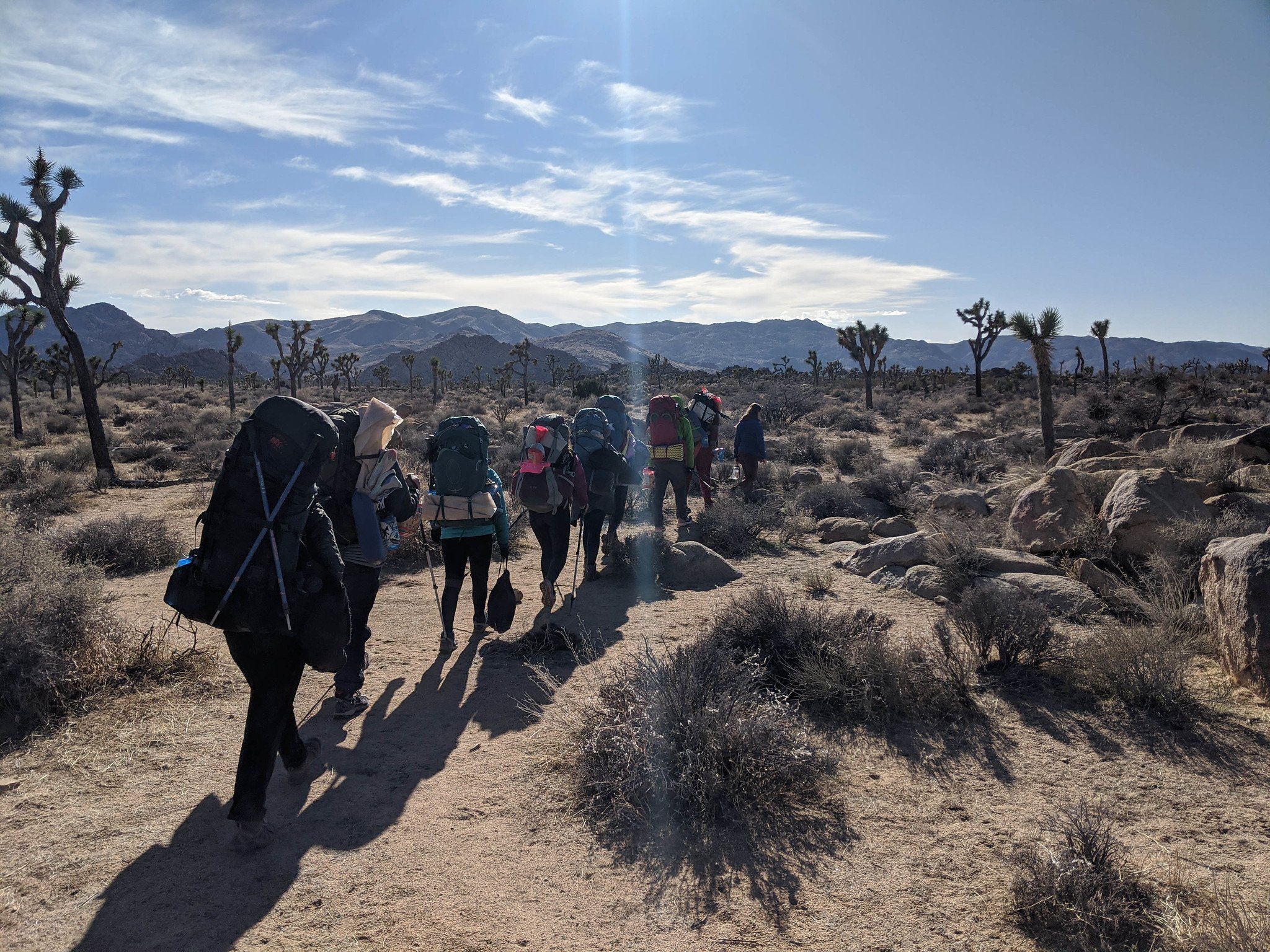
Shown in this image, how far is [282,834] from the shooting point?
3.32m

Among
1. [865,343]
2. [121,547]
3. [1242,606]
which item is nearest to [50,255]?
[121,547]

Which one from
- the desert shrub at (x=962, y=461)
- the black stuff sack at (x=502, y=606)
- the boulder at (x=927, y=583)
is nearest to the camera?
the black stuff sack at (x=502, y=606)

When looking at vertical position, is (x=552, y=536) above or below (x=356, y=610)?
above

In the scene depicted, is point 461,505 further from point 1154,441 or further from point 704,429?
point 1154,441

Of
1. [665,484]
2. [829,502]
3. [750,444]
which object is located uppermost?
[750,444]

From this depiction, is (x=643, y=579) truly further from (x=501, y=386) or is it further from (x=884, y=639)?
(x=501, y=386)

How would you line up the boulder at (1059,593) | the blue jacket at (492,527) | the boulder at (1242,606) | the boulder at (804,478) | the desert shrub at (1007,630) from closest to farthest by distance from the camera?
the boulder at (1242,606) → the desert shrub at (1007,630) → the blue jacket at (492,527) → the boulder at (1059,593) → the boulder at (804,478)

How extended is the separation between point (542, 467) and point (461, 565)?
0.99 meters

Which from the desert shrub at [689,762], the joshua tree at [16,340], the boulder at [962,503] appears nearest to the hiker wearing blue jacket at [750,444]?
the boulder at [962,503]

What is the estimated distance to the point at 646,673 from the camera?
13.5 feet

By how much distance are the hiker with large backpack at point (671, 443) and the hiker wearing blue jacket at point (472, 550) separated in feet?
12.0

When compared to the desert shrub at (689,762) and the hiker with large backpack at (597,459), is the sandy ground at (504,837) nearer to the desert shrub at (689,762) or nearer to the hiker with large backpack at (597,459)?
the desert shrub at (689,762)

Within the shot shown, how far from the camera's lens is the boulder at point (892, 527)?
9.40m

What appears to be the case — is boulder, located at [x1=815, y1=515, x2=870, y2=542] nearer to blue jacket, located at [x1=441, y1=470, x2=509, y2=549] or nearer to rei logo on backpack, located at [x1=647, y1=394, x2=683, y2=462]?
rei logo on backpack, located at [x1=647, y1=394, x2=683, y2=462]
